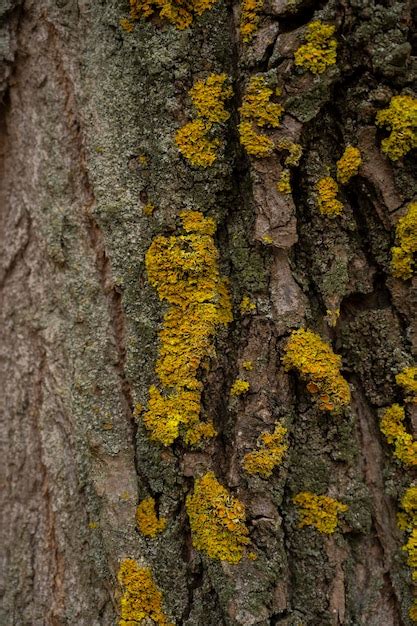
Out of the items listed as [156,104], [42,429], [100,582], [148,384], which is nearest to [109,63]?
[156,104]

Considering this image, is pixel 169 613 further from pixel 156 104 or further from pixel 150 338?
pixel 156 104

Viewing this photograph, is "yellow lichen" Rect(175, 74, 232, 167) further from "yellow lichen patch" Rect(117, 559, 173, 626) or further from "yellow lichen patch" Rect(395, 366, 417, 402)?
"yellow lichen patch" Rect(117, 559, 173, 626)

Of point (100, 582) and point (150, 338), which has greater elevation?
point (150, 338)

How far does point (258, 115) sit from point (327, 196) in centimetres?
24

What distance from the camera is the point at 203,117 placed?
137 centimetres

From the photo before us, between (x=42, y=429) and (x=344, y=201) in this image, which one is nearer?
(x=344, y=201)

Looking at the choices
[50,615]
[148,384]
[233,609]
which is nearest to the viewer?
[233,609]

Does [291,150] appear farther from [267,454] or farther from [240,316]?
[267,454]

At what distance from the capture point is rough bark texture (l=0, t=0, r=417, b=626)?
132cm

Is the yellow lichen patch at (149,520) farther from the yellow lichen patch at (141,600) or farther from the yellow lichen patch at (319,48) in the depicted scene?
the yellow lichen patch at (319,48)

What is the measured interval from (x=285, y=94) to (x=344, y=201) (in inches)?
11.0

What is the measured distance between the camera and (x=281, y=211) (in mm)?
1330

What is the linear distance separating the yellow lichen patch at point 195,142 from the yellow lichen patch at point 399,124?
0.39m

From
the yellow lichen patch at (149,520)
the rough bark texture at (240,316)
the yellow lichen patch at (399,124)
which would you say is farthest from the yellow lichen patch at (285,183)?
the yellow lichen patch at (149,520)
